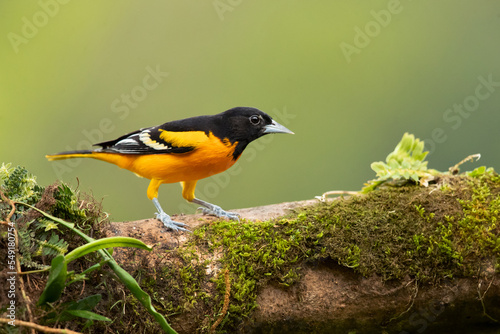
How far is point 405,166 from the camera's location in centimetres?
391

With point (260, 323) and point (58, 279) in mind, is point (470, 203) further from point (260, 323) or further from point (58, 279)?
point (58, 279)

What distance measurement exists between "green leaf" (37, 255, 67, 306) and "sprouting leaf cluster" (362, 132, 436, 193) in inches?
94.1

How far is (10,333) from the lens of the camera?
2109 millimetres

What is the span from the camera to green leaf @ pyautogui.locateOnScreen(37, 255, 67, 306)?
219cm

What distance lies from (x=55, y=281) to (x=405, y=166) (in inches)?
105

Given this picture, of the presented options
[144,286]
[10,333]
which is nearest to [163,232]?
[144,286]

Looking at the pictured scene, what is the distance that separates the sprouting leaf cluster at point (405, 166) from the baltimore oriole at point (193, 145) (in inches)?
29.6

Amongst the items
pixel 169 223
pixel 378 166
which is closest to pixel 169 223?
pixel 169 223

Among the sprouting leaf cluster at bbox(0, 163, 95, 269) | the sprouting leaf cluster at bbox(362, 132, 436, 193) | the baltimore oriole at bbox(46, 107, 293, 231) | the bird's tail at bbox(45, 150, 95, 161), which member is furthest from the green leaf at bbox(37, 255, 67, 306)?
the sprouting leaf cluster at bbox(362, 132, 436, 193)

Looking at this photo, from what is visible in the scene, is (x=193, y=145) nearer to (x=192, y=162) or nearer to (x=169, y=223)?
(x=192, y=162)

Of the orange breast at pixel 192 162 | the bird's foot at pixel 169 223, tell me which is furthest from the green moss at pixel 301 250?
the orange breast at pixel 192 162

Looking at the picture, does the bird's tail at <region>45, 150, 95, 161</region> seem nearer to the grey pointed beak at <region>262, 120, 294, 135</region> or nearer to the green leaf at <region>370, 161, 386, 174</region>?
the grey pointed beak at <region>262, 120, 294, 135</region>

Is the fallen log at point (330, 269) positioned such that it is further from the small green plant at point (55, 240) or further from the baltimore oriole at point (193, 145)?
the baltimore oriole at point (193, 145)

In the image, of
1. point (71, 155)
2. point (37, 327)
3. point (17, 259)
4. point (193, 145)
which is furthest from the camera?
point (71, 155)
